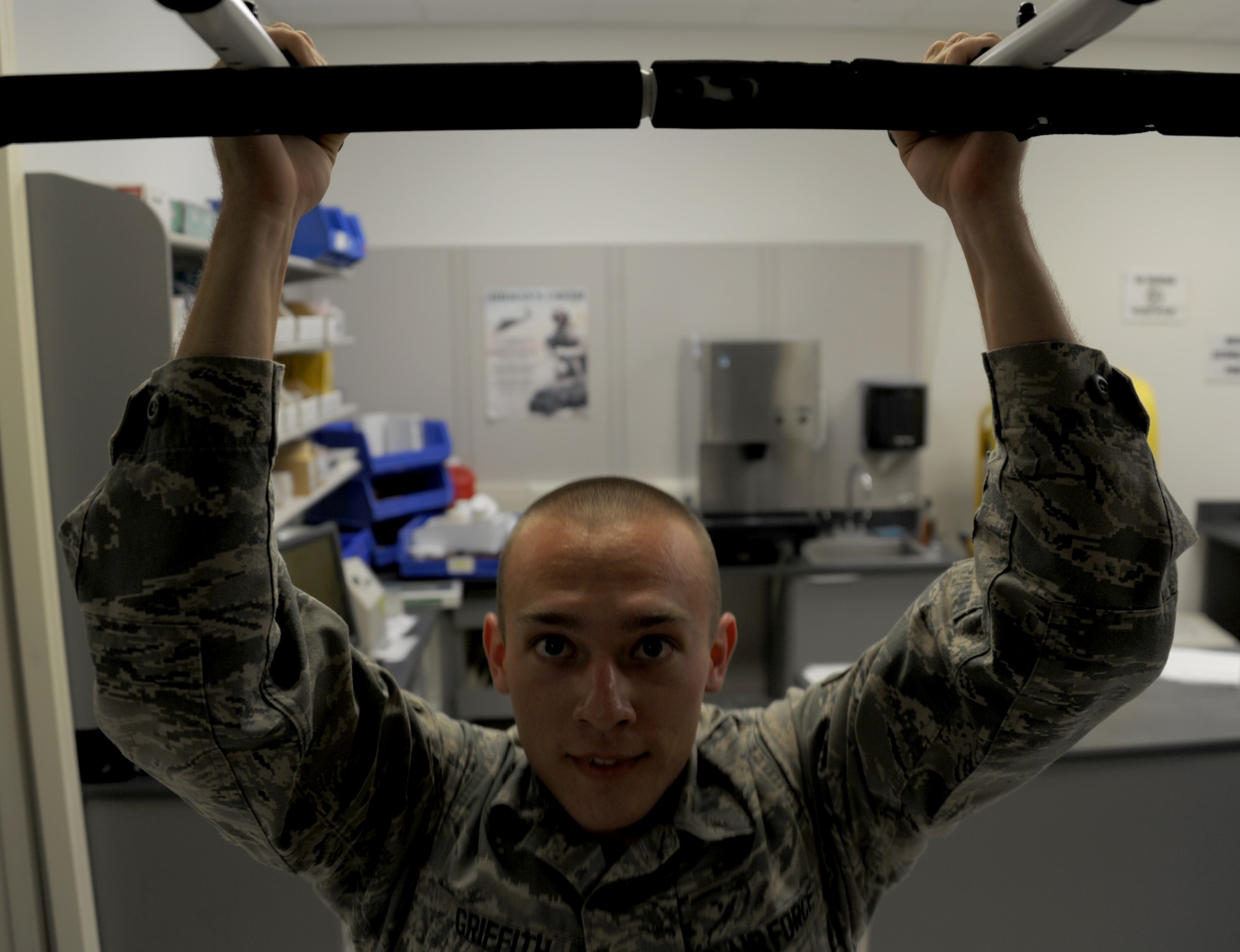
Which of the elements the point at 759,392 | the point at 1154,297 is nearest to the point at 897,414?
the point at 759,392

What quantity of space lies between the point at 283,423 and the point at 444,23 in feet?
7.53

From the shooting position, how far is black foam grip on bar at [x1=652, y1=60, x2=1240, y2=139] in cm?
52

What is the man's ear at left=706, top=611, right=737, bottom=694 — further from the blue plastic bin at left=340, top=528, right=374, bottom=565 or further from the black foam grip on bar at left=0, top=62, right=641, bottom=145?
the blue plastic bin at left=340, top=528, right=374, bottom=565

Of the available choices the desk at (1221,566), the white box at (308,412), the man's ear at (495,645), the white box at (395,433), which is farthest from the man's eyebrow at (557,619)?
the desk at (1221,566)

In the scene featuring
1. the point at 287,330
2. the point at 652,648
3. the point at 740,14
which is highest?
the point at 740,14

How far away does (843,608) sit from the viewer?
340 centimetres

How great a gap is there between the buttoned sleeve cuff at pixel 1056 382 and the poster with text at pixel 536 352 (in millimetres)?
3319

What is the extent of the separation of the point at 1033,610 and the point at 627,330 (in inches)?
131

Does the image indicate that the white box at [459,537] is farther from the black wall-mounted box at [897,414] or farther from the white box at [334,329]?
the black wall-mounted box at [897,414]

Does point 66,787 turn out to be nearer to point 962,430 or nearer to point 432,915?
point 432,915

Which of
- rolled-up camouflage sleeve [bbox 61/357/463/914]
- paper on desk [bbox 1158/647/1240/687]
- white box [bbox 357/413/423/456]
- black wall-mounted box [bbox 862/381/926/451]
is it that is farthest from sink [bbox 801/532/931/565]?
rolled-up camouflage sleeve [bbox 61/357/463/914]

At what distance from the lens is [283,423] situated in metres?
2.38

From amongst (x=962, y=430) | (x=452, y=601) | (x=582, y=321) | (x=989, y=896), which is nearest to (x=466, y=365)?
(x=582, y=321)

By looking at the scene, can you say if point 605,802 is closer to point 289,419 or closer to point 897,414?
point 289,419
